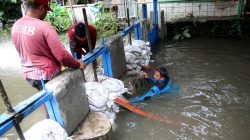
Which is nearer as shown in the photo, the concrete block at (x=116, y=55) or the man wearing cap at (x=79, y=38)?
the man wearing cap at (x=79, y=38)

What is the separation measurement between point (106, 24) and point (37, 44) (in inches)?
290

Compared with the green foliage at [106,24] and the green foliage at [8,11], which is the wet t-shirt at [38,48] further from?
the green foliage at [8,11]

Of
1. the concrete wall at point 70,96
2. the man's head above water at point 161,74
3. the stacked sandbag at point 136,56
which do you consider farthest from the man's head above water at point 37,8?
the stacked sandbag at point 136,56

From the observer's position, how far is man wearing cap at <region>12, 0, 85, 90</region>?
9.30 ft

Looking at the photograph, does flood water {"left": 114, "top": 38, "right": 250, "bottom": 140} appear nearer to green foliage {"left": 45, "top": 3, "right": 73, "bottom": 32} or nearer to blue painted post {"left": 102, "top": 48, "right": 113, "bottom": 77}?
blue painted post {"left": 102, "top": 48, "right": 113, "bottom": 77}

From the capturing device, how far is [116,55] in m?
5.23

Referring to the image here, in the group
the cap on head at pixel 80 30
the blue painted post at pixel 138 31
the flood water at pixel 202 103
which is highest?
the cap on head at pixel 80 30

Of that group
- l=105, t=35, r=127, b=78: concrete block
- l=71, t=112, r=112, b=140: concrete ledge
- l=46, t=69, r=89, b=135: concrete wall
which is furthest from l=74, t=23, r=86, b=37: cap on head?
l=71, t=112, r=112, b=140: concrete ledge

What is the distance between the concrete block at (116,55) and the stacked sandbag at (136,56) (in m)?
0.38

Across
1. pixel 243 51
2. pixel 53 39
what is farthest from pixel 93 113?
pixel 243 51

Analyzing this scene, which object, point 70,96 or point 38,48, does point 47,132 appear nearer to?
point 70,96

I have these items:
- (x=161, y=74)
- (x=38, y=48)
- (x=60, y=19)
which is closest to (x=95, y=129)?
(x=38, y=48)

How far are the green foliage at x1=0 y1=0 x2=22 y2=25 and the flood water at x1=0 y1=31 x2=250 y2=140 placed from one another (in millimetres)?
7885

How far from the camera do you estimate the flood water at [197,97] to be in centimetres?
406
